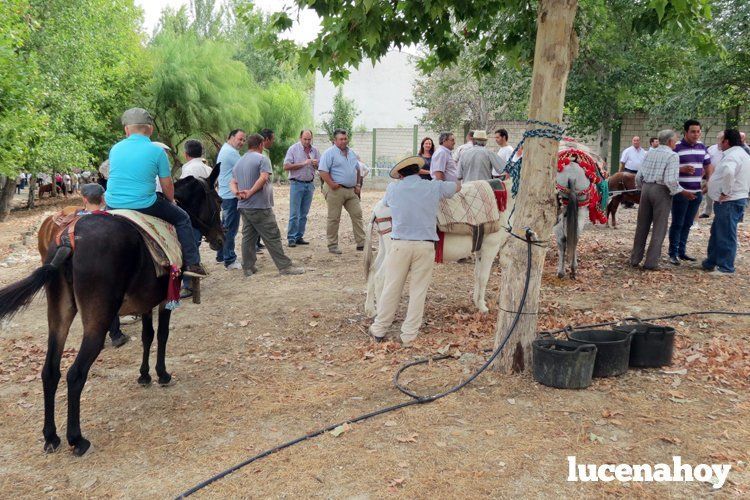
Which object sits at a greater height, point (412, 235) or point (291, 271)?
point (412, 235)

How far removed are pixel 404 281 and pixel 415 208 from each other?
0.77m

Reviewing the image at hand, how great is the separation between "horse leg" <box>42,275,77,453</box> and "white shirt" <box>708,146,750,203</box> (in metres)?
8.57

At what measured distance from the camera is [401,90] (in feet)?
162

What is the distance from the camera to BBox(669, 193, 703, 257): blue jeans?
32.0 feet

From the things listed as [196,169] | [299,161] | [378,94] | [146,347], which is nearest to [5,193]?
[299,161]

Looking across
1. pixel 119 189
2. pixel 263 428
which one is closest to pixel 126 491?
pixel 263 428

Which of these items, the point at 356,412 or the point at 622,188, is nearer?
the point at 356,412

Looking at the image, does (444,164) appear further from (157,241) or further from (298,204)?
(157,241)

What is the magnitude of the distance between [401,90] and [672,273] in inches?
1666

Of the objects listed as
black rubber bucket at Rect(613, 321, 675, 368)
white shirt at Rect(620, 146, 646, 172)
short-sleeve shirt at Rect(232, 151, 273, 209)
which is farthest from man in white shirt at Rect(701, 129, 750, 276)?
short-sleeve shirt at Rect(232, 151, 273, 209)

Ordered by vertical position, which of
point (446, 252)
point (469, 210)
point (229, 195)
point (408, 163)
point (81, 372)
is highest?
point (408, 163)

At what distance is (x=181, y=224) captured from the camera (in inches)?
220

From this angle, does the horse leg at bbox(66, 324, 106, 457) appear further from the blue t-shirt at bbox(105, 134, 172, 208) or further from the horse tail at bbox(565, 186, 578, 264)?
the horse tail at bbox(565, 186, 578, 264)

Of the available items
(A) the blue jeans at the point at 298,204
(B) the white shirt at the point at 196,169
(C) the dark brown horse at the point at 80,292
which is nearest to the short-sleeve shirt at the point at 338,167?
(A) the blue jeans at the point at 298,204
